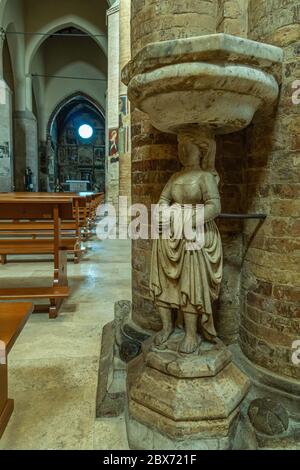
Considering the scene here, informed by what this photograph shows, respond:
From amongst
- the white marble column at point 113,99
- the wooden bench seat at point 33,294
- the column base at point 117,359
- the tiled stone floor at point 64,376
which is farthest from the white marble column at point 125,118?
the column base at point 117,359

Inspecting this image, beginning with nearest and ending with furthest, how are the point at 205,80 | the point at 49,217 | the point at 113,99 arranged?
the point at 205,80 → the point at 49,217 → the point at 113,99

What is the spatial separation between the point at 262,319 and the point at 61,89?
77.8ft

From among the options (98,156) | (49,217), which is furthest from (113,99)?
(98,156)

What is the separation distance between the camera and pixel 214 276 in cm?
185

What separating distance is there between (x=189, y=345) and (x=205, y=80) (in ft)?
4.18

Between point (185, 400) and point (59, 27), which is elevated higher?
point (59, 27)

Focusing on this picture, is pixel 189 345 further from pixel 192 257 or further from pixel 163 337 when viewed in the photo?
pixel 192 257

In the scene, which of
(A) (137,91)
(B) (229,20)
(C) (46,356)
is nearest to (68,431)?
(C) (46,356)

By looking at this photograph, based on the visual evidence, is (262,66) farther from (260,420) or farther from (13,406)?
(13,406)

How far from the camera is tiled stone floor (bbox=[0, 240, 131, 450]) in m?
1.86

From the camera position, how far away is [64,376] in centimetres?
246

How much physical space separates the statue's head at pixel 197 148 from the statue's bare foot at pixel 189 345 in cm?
89

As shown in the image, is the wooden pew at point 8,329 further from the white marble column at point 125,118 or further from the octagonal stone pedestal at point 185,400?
the white marble column at point 125,118

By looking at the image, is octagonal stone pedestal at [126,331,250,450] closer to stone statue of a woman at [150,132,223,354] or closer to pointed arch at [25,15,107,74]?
stone statue of a woman at [150,132,223,354]
